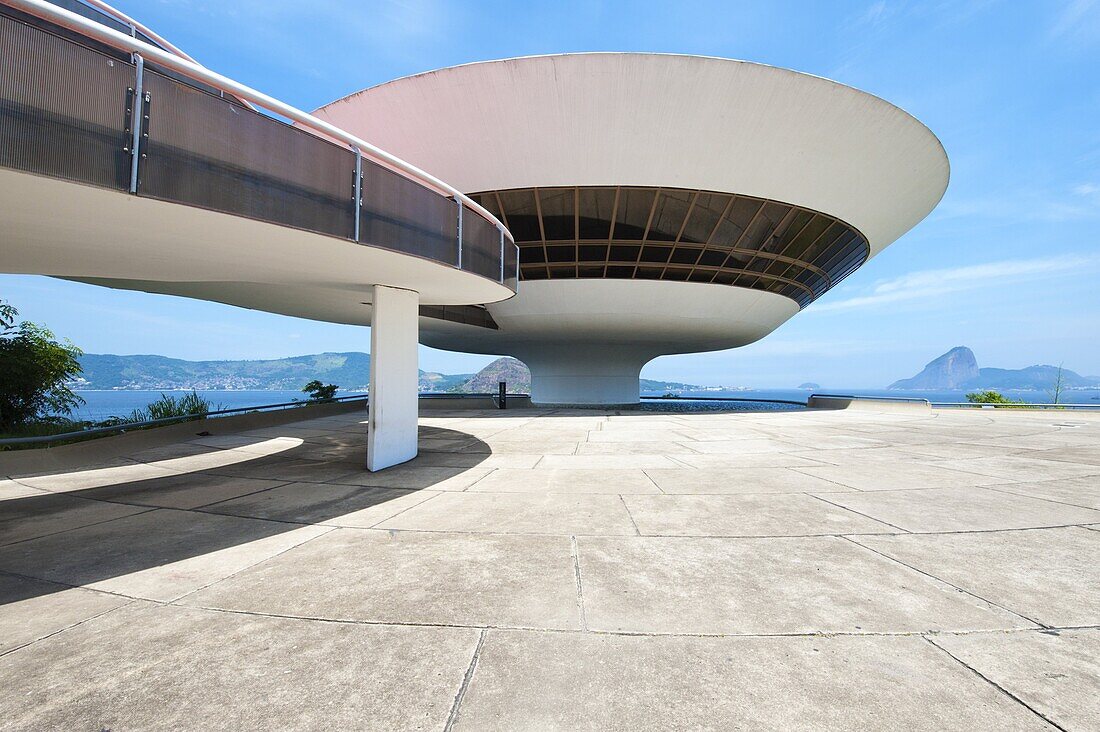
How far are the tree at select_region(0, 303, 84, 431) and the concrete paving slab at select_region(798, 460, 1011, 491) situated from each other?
18660 millimetres

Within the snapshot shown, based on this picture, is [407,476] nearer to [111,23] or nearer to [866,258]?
[111,23]

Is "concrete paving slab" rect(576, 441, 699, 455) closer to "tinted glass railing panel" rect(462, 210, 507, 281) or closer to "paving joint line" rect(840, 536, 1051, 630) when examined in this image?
"tinted glass railing panel" rect(462, 210, 507, 281)

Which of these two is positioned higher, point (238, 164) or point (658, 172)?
point (658, 172)

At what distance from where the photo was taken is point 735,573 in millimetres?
4250

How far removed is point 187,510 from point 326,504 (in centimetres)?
187

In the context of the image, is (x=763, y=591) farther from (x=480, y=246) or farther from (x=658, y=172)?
(x=658, y=172)

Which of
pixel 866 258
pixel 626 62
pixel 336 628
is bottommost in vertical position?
pixel 336 628

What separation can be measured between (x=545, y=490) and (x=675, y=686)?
480cm

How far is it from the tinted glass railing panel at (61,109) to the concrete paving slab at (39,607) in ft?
11.9

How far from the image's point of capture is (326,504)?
22.5 ft

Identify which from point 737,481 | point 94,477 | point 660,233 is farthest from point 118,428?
point 660,233

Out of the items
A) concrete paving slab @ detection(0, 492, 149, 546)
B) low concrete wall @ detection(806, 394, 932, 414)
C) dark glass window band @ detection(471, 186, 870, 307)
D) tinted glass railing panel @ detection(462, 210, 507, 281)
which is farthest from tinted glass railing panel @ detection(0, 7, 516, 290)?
low concrete wall @ detection(806, 394, 932, 414)

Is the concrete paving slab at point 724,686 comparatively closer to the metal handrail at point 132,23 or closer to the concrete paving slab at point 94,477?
the concrete paving slab at point 94,477

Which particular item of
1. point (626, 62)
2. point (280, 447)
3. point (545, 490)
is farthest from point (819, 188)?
point (280, 447)
